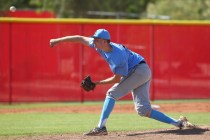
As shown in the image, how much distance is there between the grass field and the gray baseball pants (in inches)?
41.7

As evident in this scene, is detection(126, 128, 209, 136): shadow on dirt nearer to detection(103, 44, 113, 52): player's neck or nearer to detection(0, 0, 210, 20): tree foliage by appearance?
detection(103, 44, 113, 52): player's neck

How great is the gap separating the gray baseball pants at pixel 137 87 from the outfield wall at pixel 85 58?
27.0 ft

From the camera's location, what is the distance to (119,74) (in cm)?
870

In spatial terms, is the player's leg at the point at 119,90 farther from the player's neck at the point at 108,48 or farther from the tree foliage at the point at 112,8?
the tree foliage at the point at 112,8

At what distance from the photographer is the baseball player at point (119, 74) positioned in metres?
8.62

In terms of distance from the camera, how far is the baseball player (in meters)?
8.62

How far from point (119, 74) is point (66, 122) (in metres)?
3.17

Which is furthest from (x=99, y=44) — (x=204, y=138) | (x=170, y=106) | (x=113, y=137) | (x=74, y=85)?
(x=74, y=85)

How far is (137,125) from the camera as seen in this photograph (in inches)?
421

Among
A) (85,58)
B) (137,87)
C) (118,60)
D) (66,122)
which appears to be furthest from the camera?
(85,58)

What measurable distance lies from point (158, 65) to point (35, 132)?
8.50 metres

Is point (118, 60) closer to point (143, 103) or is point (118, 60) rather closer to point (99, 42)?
point (99, 42)

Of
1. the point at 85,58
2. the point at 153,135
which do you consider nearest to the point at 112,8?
the point at 85,58

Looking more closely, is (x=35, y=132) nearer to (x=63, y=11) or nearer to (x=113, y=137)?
(x=113, y=137)
